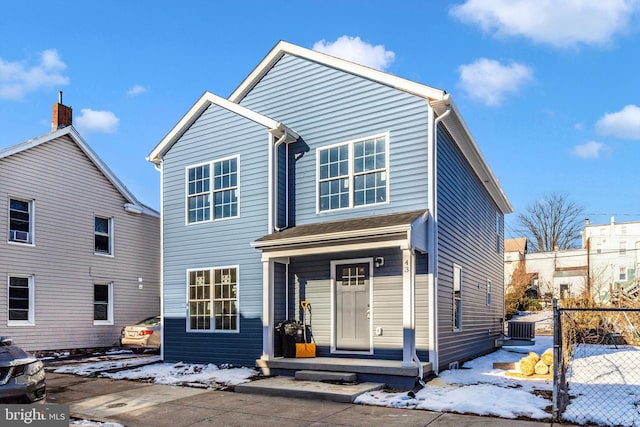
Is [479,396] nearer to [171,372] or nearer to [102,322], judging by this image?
[171,372]

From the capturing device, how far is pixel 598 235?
4372cm

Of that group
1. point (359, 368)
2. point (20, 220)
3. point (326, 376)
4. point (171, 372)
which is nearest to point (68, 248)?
point (20, 220)

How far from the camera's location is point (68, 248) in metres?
16.5

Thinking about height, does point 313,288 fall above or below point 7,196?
below

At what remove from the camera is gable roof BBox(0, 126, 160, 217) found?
49.8ft

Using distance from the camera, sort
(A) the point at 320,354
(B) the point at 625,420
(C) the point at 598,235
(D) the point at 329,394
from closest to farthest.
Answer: (B) the point at 625,420, (D) the point at 329,394, (A) the point at 320,354, (C) the point at 598,235

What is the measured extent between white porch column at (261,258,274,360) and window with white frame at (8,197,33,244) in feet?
27.5

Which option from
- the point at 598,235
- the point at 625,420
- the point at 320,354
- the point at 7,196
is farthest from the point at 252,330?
the point at 598,235

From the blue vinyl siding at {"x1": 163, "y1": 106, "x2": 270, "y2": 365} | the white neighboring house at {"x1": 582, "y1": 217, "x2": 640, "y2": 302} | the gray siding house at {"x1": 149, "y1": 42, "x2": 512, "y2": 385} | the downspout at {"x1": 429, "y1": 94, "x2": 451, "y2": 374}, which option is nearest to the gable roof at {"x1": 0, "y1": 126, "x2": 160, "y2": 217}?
the gray siding house at {"x1": 149, "y1": 42, "x2": 512, "y2": 385}

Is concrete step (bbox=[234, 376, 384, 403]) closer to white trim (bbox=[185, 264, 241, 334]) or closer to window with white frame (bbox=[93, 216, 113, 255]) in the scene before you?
white trim (bbox=[185, 264, 241, 334])

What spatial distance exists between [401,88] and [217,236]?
547 centimetres

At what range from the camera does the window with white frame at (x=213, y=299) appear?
1226 centimetres

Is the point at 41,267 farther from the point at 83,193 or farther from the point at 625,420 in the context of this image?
the point at 625,420

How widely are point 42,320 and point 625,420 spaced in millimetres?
14815
